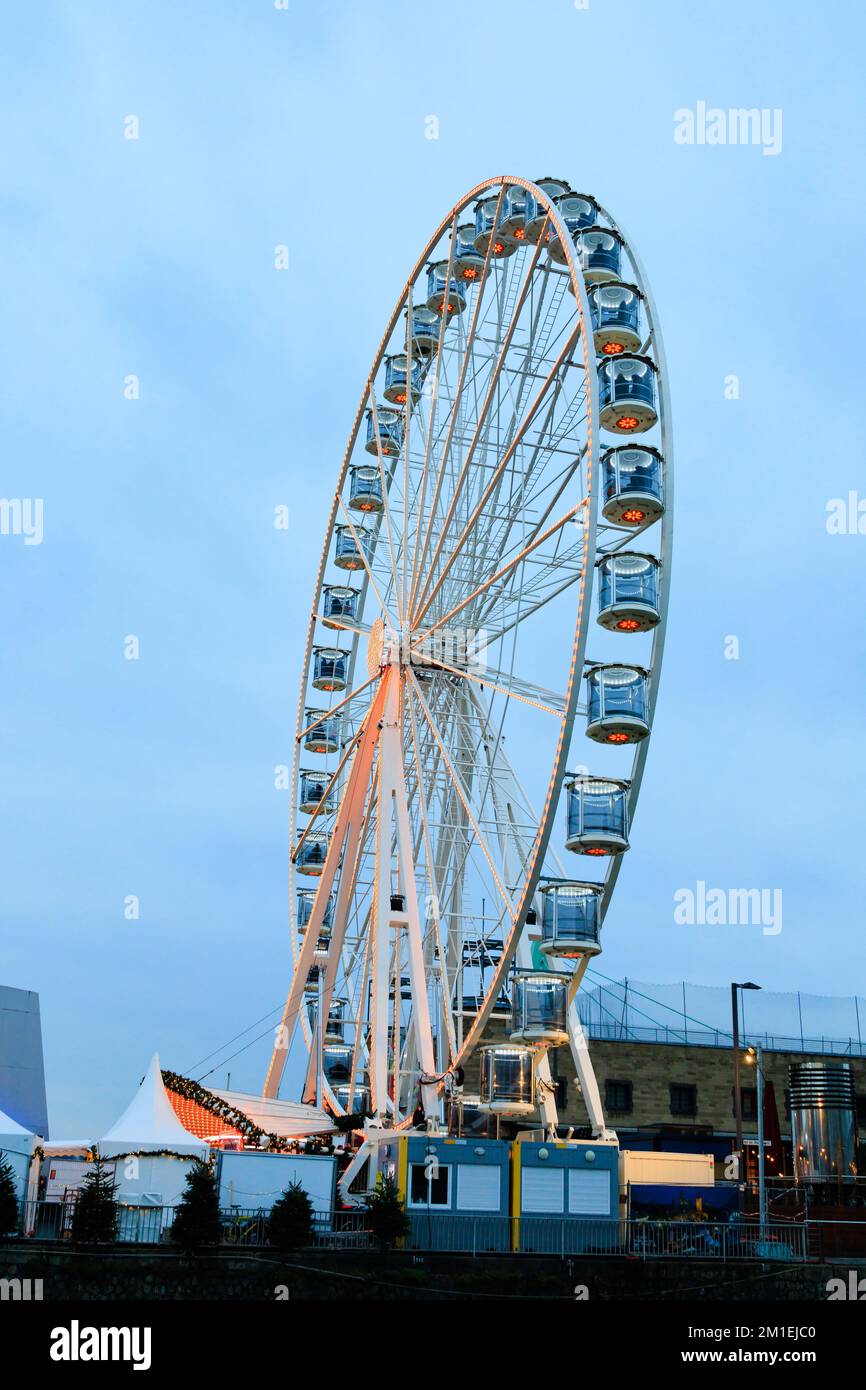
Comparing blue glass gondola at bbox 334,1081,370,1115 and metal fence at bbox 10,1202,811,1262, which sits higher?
blue glass gondola at bbox 334,1081,370,1115

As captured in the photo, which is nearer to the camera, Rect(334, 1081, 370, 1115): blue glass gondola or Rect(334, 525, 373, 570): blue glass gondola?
Rect(334, 525, 373, 570): blue glass gondola

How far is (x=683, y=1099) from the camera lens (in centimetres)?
5522

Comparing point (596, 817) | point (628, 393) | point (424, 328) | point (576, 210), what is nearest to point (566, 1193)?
point (596, 817)

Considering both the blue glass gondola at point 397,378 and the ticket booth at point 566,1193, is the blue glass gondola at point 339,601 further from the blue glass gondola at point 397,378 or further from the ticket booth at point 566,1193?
the ticket booth at point 566,1193

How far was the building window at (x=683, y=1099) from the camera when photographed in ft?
180

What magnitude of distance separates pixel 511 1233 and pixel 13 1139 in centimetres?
906

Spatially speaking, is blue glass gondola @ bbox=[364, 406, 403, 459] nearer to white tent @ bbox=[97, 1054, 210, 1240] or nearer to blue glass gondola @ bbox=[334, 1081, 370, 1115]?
blue glass gondola @ bbox=[334, 1081, 370, 1115]

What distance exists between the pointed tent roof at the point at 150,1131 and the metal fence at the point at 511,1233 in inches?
61.8

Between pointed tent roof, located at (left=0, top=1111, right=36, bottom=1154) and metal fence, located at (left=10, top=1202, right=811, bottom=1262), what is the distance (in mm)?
1211

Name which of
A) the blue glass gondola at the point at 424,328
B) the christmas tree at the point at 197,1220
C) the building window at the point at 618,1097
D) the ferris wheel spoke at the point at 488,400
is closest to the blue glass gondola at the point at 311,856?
the ferris wheel spoke at the point at 488,400

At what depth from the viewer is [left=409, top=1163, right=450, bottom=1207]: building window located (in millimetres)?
26938

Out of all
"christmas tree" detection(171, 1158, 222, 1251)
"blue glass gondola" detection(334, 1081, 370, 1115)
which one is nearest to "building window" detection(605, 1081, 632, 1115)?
"blue glass gondola" detection(334, 1081, 370, 1115)

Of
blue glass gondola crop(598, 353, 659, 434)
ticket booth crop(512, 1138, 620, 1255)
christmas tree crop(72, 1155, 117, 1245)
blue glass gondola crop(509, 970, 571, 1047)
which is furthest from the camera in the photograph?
Result: blue glass gondola crop(598, 353, 659, 434)
